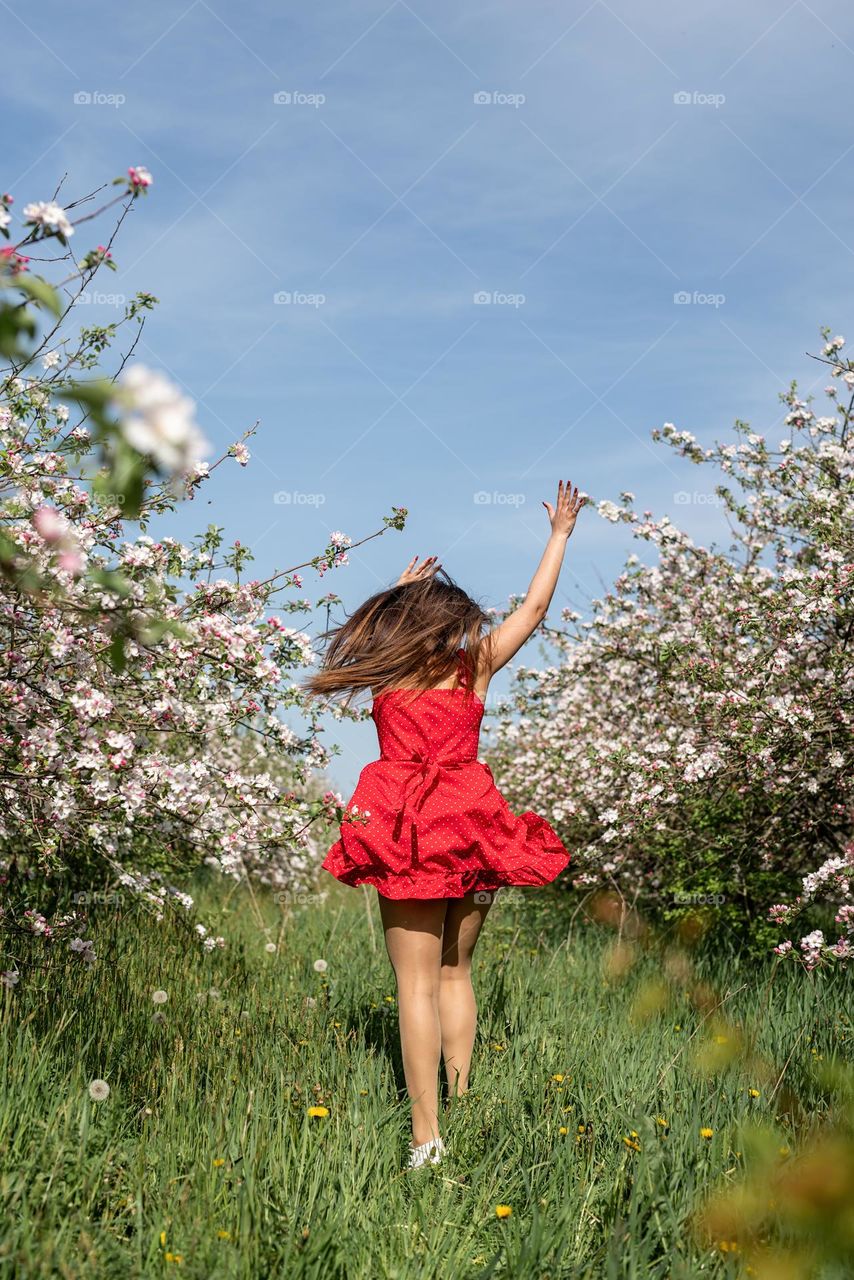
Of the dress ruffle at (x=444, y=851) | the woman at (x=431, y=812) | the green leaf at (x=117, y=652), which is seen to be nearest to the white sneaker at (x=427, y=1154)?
the woman at (x=431, y=812)

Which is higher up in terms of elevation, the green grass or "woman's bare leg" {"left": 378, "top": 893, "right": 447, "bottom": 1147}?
"woman's bare leg" {"left": 378, "top": 893, "right": 447, "bottom": 1147}

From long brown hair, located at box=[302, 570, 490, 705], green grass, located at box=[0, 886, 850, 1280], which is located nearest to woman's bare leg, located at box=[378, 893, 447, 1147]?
green grass, located at box=[0, 886, 850, 1280]

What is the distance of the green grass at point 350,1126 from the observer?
8.68 ft

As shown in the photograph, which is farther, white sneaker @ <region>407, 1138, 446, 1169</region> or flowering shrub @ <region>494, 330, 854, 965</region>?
flowering shrub @ <region>494, 330, 854, 965</region>

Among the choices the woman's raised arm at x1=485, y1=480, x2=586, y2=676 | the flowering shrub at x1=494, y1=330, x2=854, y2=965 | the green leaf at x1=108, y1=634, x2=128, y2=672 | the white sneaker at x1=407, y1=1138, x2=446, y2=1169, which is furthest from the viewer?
the flowering shrub at x1=494, y1=330, x2=854, y2=965

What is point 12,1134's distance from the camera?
3.10 m

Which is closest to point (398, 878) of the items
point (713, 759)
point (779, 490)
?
point (713, 759)

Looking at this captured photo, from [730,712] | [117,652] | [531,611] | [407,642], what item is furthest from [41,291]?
[730,712]

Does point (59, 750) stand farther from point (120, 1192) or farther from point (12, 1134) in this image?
point (120, 1192)

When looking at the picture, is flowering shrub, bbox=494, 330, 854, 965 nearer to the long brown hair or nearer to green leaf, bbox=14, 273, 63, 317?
the long brown hair

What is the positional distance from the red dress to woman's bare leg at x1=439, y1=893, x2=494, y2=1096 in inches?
4.7

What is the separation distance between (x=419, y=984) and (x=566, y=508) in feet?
5.86

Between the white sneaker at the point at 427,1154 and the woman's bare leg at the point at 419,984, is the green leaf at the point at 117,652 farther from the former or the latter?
the white sneaker at the point at 427,1154

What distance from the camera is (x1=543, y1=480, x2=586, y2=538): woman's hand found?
160 inches
